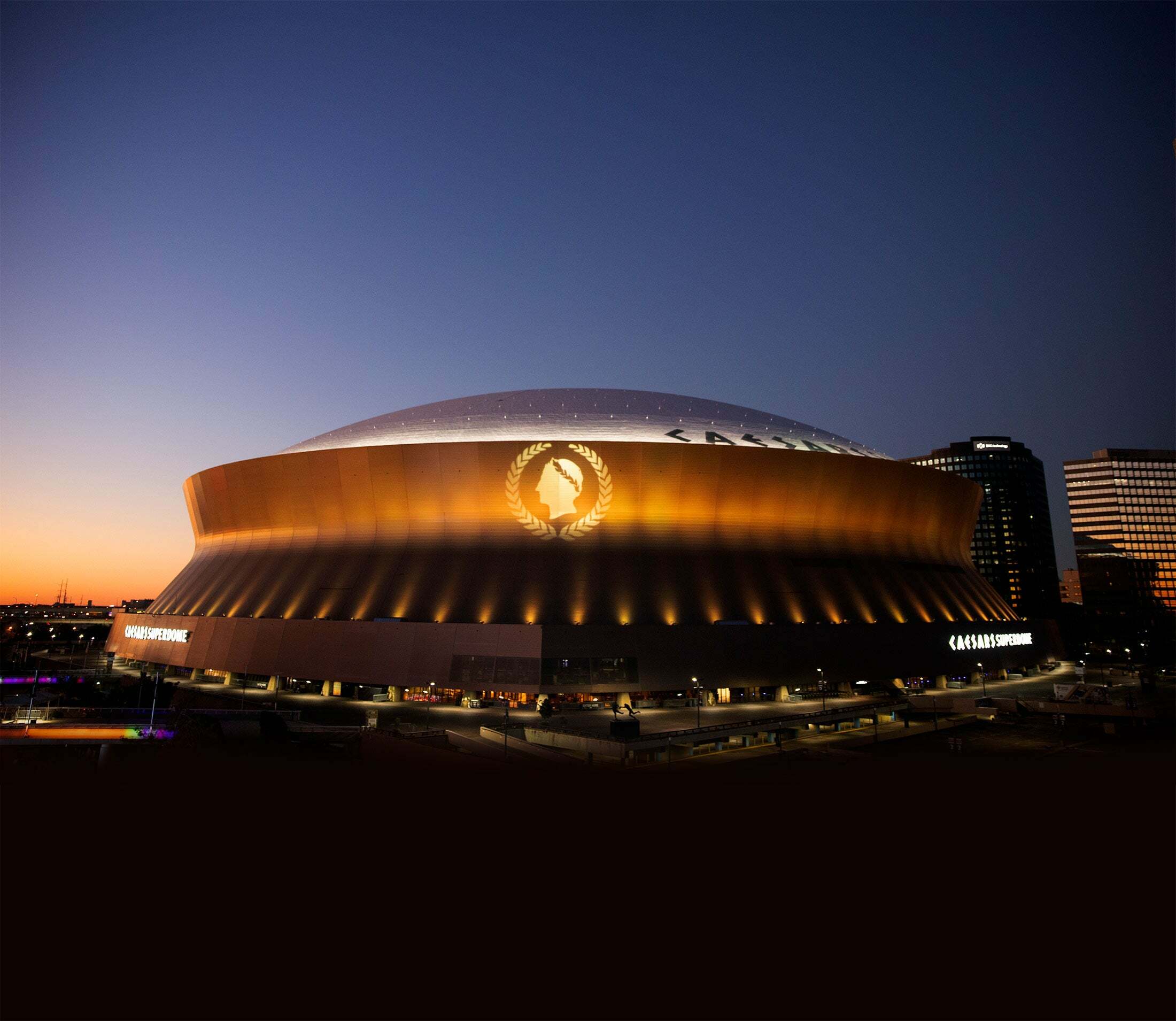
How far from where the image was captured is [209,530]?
153ft

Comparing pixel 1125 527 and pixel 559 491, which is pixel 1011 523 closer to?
pixel 1125 527

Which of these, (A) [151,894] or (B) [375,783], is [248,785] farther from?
(A) [151,894]

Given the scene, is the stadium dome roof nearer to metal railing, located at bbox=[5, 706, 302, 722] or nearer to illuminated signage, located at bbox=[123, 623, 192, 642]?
illuminated signage, located at bbox=[123, 623, 192, 642]

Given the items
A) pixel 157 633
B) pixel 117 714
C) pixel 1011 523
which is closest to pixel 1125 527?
pixel 1011 523

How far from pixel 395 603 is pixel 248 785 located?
2072cm

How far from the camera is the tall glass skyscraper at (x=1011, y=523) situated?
148 m

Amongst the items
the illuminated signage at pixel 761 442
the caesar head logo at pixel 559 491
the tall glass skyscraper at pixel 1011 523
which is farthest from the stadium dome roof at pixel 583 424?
the tall glass skyscraper at pixel 1011 523

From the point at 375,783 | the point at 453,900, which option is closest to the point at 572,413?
the point at 375,783

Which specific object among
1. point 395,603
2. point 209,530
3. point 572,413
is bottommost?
point 395,603

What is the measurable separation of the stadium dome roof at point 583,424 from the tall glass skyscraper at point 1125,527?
424 feet

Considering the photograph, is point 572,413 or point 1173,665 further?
point 1173,665

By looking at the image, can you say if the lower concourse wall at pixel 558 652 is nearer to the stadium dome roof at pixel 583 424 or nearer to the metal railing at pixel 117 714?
the metal railing at pixel 117 714

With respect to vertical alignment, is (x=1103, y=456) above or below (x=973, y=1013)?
above

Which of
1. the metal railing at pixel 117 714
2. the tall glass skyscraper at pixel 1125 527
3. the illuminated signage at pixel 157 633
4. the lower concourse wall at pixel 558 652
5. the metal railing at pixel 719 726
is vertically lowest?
the metal railing at pixel 719 726
